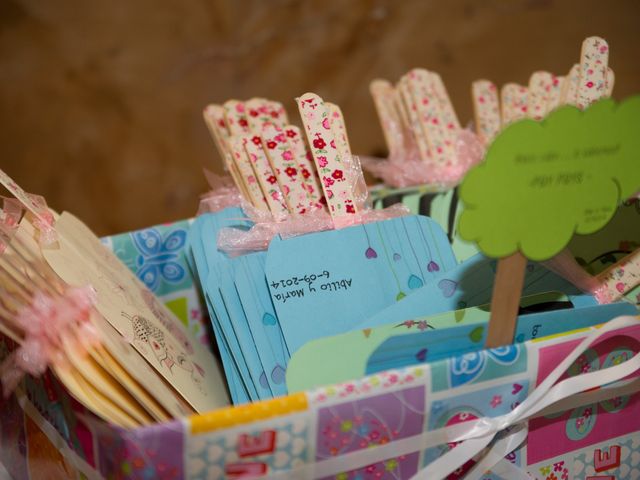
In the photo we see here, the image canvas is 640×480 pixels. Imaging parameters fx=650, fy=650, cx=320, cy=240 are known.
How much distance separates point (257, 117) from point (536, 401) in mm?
557

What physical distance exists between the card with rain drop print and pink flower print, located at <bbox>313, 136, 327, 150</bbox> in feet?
0.34

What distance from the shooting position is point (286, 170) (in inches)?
32.6

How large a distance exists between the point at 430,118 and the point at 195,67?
Result: 2.81 ft

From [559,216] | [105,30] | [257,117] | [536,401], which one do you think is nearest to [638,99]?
[559,216]

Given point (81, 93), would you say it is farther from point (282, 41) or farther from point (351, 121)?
point (351, 121)

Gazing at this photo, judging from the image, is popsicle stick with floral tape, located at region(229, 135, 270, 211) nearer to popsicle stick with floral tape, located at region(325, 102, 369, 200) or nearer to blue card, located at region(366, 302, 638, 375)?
popsicle stick with floral tape, located at region(325, 102, 369, 200)

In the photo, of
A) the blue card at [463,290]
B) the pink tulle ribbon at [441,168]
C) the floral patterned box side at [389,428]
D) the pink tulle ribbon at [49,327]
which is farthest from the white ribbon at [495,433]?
the pink tulle ribbon at [441,168]

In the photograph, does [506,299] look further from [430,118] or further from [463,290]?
[430,118]

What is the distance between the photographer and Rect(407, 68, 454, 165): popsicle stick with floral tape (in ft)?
3.46

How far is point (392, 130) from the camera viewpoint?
3.66 ft

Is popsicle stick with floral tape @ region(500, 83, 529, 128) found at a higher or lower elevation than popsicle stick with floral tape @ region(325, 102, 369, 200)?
higher

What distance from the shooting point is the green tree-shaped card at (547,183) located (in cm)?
54

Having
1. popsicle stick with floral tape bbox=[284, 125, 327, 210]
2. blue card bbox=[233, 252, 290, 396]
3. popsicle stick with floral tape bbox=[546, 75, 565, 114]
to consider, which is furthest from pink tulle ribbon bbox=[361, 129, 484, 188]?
blue card bbox=[233, 252, 290, 396]

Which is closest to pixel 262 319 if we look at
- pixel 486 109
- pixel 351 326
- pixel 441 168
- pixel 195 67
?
pixel 351 326
